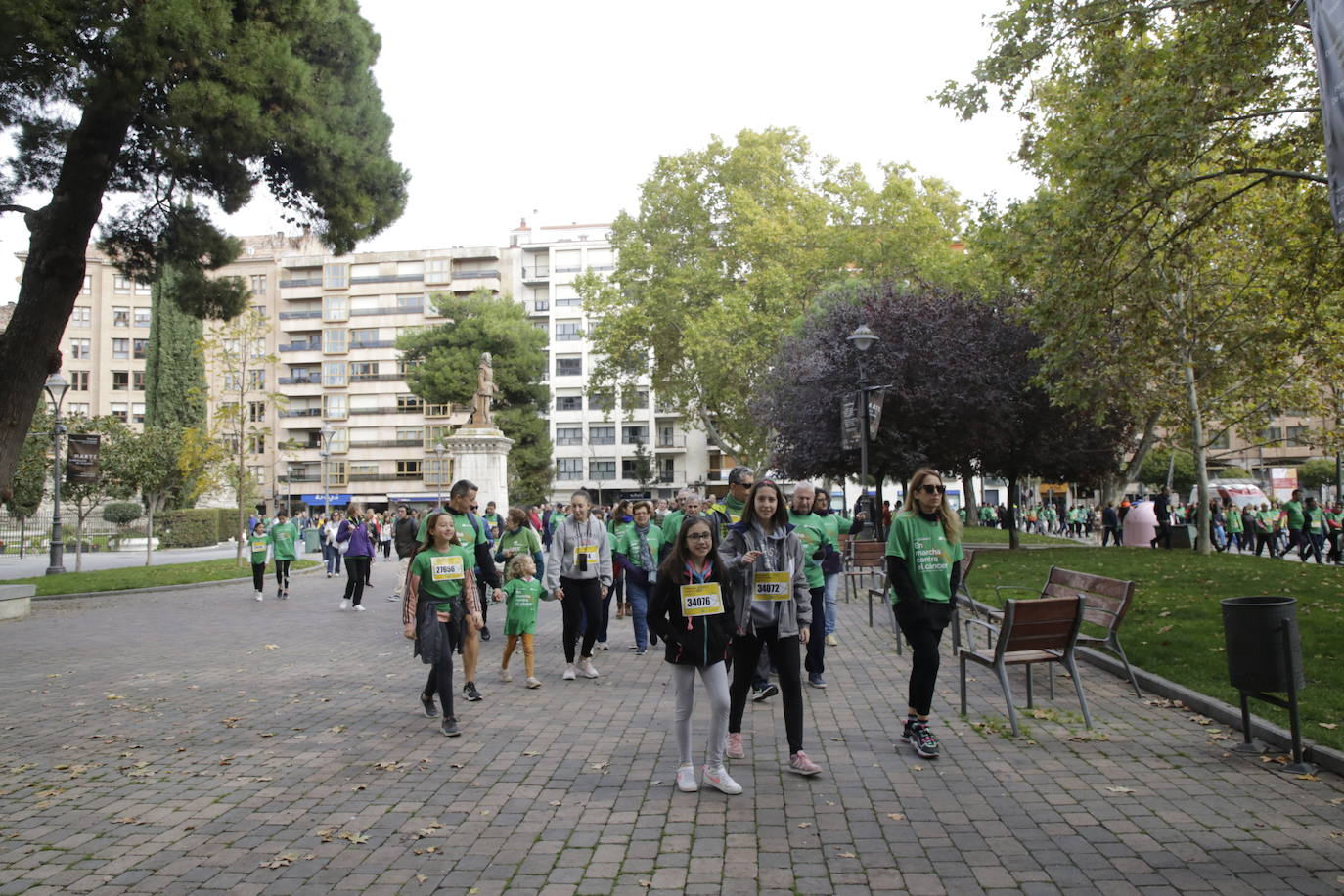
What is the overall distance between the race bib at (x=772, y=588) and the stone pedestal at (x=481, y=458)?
960 inches

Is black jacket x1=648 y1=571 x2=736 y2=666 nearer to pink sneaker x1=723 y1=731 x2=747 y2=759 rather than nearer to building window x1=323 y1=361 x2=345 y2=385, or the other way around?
pink sneaker x1=723 y1=731 x2=747 y2=759

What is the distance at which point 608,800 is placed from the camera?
213 inches

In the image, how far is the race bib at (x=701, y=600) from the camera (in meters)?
5.62

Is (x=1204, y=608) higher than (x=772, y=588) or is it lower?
lower

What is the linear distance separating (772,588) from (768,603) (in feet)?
0.31

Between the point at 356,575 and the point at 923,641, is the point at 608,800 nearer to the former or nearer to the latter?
the point at 923,641

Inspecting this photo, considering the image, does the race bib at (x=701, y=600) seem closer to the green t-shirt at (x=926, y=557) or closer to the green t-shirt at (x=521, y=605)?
the green t-shirt at (x=926, y=557)

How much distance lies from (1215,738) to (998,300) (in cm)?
2192

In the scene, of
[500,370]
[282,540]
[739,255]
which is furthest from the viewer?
[500,370]

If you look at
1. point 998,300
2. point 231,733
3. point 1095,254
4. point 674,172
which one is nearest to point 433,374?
point 674,172

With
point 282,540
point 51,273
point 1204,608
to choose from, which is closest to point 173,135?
point 51,273

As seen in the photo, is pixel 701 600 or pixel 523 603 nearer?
pixel 701 600

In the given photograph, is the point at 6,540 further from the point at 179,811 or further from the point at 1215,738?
the point at 1215,738

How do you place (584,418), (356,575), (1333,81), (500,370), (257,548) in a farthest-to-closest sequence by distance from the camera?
1. (584,418)
2. (500,370)
3. (257,548)
4. (356,575)
5. (1333,81)
